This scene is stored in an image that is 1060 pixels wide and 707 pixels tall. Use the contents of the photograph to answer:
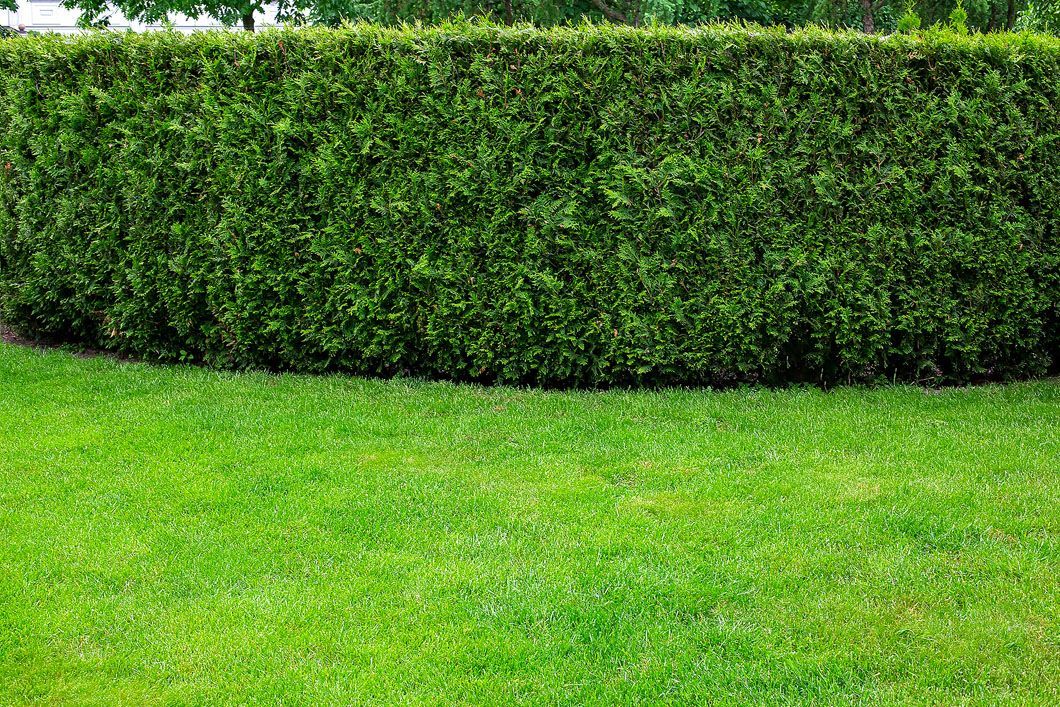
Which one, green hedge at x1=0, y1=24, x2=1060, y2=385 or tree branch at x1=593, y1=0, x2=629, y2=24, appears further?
tree branch at x1=593, y1=0, x2=629, y2=24

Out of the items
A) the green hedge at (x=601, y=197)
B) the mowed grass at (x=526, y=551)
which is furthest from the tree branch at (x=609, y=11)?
the mowed grass at (x=526, y=551)

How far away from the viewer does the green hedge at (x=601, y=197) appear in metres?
7.34

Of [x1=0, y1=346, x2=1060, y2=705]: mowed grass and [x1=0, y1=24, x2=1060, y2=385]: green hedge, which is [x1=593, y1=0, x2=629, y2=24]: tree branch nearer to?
[x1=0, y1=24, x2=1060, y2=385]: green hedge

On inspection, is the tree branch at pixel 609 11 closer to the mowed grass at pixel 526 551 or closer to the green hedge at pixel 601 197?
the green hedge at pixel 601 197

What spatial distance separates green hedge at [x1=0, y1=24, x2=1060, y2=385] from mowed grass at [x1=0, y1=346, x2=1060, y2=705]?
2.81 feet

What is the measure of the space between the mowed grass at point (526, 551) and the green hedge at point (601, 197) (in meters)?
0.86

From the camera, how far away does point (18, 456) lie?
578 cm

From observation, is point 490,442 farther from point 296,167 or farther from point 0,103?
point 0,103

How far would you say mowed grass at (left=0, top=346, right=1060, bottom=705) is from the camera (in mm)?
3453

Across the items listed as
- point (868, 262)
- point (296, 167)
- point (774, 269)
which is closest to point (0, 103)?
point (296, 167)

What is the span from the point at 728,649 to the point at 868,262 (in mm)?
4827

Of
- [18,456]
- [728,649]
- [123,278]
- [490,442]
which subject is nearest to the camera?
[728,649]

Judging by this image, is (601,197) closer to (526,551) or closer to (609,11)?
(526,551)

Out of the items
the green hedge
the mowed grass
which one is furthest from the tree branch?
the mowed grass
